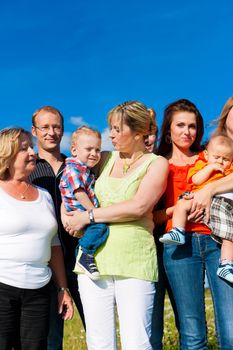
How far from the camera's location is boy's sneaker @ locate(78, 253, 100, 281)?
499 cm

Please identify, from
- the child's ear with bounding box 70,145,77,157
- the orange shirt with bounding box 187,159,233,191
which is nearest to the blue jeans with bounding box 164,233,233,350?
the orange shirt with bounding box 187,159,233,191

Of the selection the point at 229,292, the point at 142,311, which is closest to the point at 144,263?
the point at 142,311

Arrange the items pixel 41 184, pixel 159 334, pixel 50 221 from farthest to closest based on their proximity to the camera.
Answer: pixel 41 184 < pixel 159 334 < pixel 50 221

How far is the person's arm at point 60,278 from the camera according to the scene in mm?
5688

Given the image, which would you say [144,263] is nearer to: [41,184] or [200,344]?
[200,344]

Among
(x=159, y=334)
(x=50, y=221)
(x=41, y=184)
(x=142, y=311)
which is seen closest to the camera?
(x=142, y=311)

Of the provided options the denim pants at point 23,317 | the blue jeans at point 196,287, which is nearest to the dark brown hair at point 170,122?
the blue jeans at point 196,287

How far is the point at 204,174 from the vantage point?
17.3 feet

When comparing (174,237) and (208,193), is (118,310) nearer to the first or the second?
(174,237)

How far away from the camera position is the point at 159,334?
19.1 feet

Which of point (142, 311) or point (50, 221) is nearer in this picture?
point (142, 311)

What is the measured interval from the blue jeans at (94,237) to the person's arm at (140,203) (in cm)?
7

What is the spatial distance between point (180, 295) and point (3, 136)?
97.6 inches

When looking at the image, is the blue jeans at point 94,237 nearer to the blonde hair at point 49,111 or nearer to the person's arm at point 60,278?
the person's arm at point 60,278
